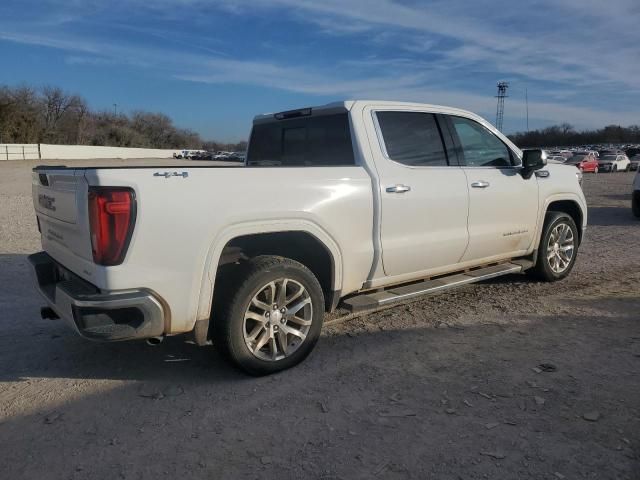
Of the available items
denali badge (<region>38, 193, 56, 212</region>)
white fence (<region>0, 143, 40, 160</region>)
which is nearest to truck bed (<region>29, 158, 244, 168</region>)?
denali badge (<region>38, 193, 56, 212</region>)

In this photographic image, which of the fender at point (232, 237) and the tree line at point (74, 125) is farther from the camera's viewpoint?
the tree line at point (74, 125)

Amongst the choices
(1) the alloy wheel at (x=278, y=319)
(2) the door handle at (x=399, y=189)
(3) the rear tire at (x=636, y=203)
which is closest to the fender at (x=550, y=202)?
(2) the door handle at (x=399, y=189)

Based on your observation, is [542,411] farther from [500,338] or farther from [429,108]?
[429,108]

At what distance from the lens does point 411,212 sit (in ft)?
14.7

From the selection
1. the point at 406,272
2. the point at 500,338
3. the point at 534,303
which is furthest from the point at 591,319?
the point at 406,272

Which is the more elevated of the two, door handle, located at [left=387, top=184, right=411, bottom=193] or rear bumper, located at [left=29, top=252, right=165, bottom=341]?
door handle, located at [left=387, top=184, right=411, bottom=193]

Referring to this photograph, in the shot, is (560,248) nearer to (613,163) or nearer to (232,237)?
(232,237)

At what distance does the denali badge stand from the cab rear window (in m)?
2.10

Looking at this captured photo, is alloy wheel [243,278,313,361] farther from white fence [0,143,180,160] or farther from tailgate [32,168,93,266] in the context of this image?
white fence [0,143,180,160]

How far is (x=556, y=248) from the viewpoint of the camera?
20.7 ft

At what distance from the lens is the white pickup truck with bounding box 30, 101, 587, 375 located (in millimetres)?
3184

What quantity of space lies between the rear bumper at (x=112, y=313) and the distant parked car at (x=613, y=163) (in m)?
43.1

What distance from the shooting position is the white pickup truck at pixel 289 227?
125 inches

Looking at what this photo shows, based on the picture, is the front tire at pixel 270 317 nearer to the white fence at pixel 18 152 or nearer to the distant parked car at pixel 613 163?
the distant parked car at pixel 613 163
